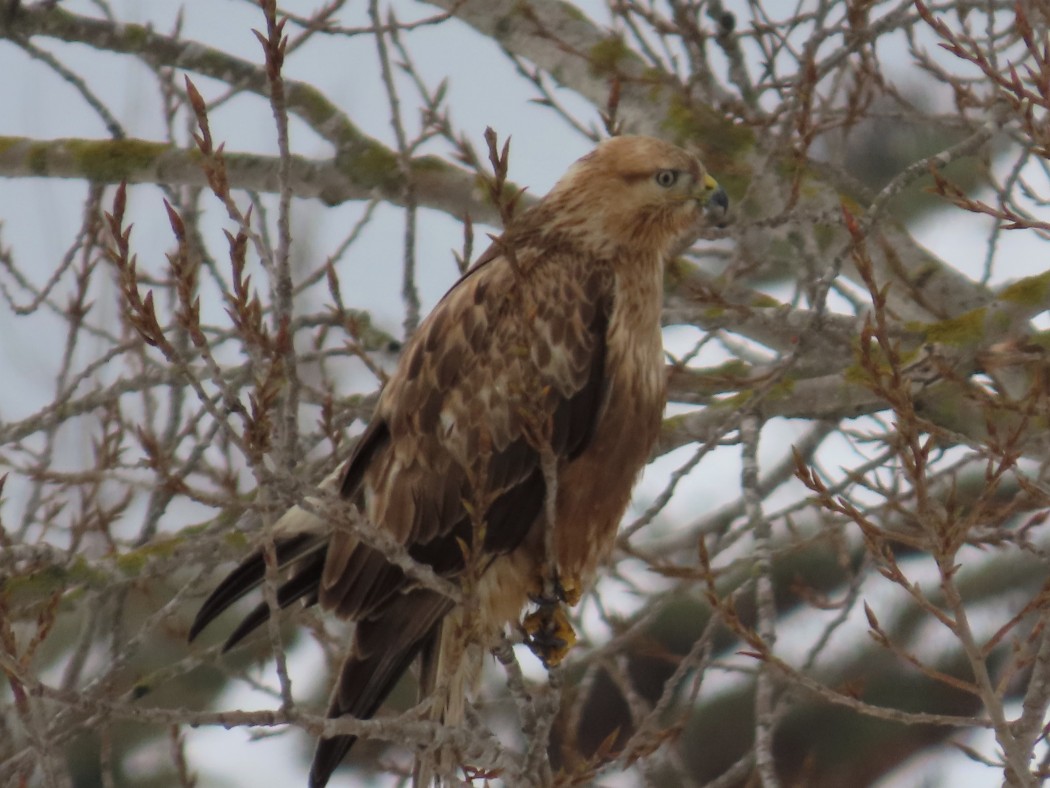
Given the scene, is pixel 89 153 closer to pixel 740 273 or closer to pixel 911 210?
pixel 740 273

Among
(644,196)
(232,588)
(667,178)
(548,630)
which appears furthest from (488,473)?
(667,178)

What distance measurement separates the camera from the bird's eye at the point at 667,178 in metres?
4.55

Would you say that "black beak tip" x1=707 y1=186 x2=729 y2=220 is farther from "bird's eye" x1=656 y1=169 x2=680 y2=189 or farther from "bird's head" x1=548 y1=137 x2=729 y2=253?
"bird's eye" x1=656 y1=169 x2=680 y2=189

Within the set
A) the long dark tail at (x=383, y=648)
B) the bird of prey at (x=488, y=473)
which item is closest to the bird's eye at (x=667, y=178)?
the bird of prey at (x=488, y=473)

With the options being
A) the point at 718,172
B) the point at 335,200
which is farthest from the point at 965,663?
the point at 335,200

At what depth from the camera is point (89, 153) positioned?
5293 mm

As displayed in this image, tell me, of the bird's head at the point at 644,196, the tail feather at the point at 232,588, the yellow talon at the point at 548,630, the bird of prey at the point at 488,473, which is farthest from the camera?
the bird's head at the point at 644,196

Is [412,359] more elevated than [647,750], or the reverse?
[412,359]

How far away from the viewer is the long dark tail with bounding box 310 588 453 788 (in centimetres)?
386

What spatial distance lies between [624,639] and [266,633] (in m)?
1.50

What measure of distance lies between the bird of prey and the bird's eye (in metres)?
0.31

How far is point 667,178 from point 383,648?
1.66m

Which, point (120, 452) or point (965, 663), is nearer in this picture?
point (120, 452)

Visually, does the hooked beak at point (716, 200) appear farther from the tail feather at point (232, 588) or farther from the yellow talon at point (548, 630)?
the tail feather at point (232, 588)
